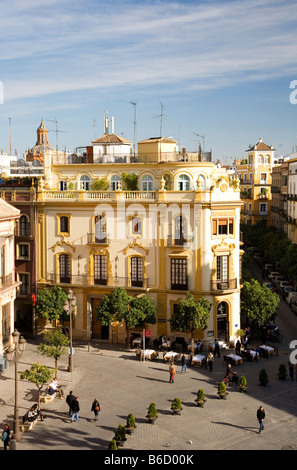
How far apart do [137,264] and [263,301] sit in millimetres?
9149

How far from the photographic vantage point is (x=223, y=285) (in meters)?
42.8

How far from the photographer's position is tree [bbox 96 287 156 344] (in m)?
41.6

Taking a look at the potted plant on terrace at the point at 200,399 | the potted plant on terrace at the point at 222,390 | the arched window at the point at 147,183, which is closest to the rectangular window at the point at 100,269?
the arched window at the point at 147,183

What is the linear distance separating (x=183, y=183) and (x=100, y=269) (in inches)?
356

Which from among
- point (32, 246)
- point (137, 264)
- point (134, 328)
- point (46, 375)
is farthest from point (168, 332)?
point (46, 375)

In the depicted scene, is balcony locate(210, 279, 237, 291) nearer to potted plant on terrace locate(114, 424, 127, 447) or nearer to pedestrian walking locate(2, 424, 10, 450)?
potted plant on terrace locate(114, 424, 127, 447)

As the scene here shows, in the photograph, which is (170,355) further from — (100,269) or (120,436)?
(120,436)

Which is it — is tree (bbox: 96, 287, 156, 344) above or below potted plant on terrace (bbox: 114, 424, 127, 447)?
above

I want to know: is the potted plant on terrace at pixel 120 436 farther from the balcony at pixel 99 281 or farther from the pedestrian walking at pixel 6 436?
the balcony at pixel 99 281

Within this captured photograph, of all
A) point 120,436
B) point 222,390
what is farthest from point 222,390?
point 120,436


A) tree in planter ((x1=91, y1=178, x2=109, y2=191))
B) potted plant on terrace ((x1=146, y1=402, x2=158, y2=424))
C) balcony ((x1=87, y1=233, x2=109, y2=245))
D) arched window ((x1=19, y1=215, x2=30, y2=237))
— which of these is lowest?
potted plant on terrace ((x1=146, y1=402, x2=158, y2=424))

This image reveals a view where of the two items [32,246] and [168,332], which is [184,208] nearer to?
[168,332]

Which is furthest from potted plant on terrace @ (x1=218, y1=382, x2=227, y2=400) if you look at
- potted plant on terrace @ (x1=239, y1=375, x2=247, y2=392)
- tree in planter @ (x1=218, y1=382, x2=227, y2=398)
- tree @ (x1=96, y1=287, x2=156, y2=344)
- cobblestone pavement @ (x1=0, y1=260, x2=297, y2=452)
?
Result: tree @ (x1=96, y1=287, x2=156, y2=344)

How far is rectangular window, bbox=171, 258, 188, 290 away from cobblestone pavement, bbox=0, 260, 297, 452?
5267 millimetres
